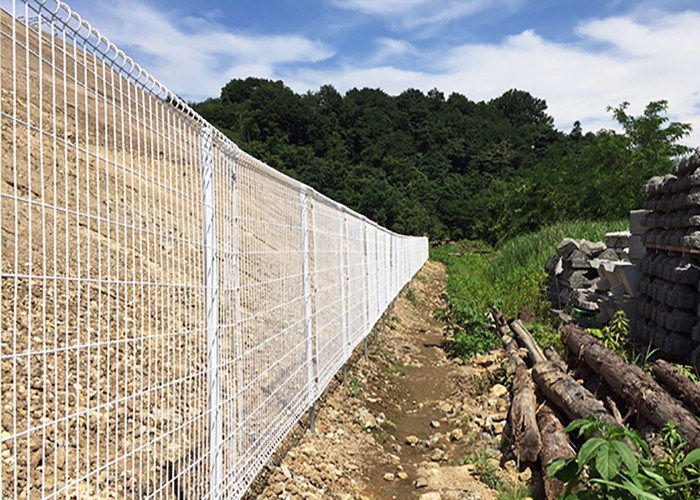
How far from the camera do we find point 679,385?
4.89 m

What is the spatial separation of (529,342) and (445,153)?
74942 millimetres

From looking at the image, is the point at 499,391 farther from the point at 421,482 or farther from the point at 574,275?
the point at 574,275

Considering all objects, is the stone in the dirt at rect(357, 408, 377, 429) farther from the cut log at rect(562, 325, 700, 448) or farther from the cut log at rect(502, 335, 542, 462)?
the cut log at rect(562, 325, 700, 448)

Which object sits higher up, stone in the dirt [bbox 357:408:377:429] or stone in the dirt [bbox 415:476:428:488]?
stone in the dirt [bbox 357:408:377:429]

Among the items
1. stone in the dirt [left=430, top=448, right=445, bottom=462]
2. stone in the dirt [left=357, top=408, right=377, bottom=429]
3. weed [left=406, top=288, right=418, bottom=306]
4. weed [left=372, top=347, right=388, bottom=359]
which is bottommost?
weed [left=406, top=288, right=418, bottom=306]

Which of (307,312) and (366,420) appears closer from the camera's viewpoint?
(307,312)

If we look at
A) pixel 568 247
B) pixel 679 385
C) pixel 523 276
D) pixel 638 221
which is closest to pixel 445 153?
pixel 523 276

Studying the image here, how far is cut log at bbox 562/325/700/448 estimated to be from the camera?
13.6ft

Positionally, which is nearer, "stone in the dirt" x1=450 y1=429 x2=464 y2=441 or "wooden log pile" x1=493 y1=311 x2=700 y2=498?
"wooden log pile" x1=493 y1=311 x2=700 y2=498

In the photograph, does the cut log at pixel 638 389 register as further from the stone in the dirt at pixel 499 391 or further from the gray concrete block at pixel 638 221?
the gray concrete block at pixel 638 221

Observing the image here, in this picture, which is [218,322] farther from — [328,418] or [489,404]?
[489,404]

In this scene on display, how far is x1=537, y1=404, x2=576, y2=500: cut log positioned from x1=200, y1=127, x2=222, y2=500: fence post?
2.13 metres

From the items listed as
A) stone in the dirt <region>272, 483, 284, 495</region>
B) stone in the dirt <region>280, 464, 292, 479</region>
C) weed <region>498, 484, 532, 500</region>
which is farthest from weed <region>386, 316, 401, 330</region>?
stone in the dirt <region>272, 483, 284, 495</region>

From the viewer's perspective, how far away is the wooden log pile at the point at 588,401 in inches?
172
